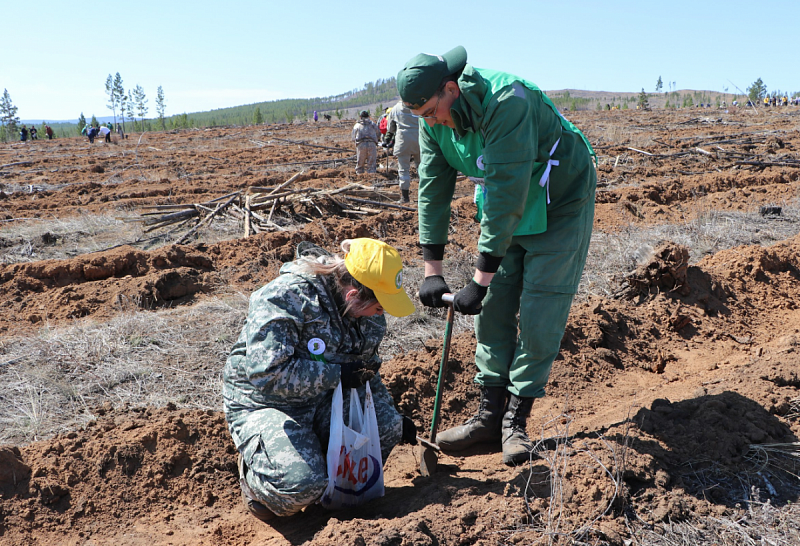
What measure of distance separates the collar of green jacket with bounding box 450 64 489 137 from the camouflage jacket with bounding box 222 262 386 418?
93 centimetres

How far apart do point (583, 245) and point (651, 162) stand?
1276cm

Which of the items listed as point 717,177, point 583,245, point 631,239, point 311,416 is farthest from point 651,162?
Answer: point 311,416

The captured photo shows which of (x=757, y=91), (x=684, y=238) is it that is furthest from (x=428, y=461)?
(x=757, y=91)

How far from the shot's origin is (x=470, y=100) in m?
2.48

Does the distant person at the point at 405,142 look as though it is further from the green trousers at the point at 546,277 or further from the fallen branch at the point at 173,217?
the green trousers at the point at 546,277

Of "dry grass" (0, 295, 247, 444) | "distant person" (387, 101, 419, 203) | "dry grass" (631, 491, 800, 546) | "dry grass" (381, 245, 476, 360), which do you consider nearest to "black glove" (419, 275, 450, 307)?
"dry grass" (631, 491, 800, 546)

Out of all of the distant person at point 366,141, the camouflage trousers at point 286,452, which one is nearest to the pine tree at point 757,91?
the camouflage trousers at point 286,452

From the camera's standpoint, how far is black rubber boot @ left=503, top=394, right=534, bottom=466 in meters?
2.97

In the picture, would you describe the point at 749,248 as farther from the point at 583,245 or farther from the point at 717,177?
the point at 717,177

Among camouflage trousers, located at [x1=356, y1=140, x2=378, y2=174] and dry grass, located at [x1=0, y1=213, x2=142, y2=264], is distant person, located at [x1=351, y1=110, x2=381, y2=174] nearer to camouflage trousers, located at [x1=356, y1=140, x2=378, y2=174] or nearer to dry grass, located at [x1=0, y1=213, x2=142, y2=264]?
camouflage trousers, located at [x1=356, y1=140, x2=378, y2=174]

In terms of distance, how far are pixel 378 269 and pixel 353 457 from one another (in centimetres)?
93

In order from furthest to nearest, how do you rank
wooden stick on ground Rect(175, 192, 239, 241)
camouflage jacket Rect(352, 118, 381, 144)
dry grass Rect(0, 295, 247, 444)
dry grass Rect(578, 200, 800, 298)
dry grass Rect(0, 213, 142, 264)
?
camouflage jacket Rect(352, 118, 381, 144) → wooden stick on ground Rect(175, 192, 239, 241) → dry grass Rect(0, 213, 142, 264) → dry grass Rect(578, 200, 800, 298) → dry grass Rect(0, 295, 247, 444)

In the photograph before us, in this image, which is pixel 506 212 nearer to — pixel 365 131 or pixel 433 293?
pixel 433 293

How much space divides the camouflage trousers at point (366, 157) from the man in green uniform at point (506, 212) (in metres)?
10.2
